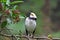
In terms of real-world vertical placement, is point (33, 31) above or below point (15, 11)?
below

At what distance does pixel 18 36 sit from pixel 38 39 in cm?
25

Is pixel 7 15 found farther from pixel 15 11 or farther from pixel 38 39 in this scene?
pixel 38 39

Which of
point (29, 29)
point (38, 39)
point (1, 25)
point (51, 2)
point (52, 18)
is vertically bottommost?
point (52, 18)

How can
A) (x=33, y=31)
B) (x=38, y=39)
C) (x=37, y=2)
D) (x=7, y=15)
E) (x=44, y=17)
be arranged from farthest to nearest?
(x=44, y=17) < (x=37, y=2) < (x=33, y=31) < (x=38, y=39) < (x=7, y=15)

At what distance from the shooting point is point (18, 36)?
3.20 meters

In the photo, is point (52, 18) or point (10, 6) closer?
point (10, 6)

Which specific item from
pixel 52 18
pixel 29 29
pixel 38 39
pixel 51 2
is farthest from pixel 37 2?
pixel 38 39

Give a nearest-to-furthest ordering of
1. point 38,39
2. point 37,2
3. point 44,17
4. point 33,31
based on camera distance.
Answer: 1. point 38,39
2. point 33,31
3. point 37,2
4. point 44,17

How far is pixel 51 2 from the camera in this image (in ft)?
36.8

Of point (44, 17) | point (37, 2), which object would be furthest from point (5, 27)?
point (44, 17)

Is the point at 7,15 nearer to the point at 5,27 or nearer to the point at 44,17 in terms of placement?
the point at 5,27

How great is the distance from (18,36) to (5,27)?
0.51 ft

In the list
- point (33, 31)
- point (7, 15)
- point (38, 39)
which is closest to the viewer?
point (7, 15)

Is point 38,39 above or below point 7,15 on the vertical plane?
below
